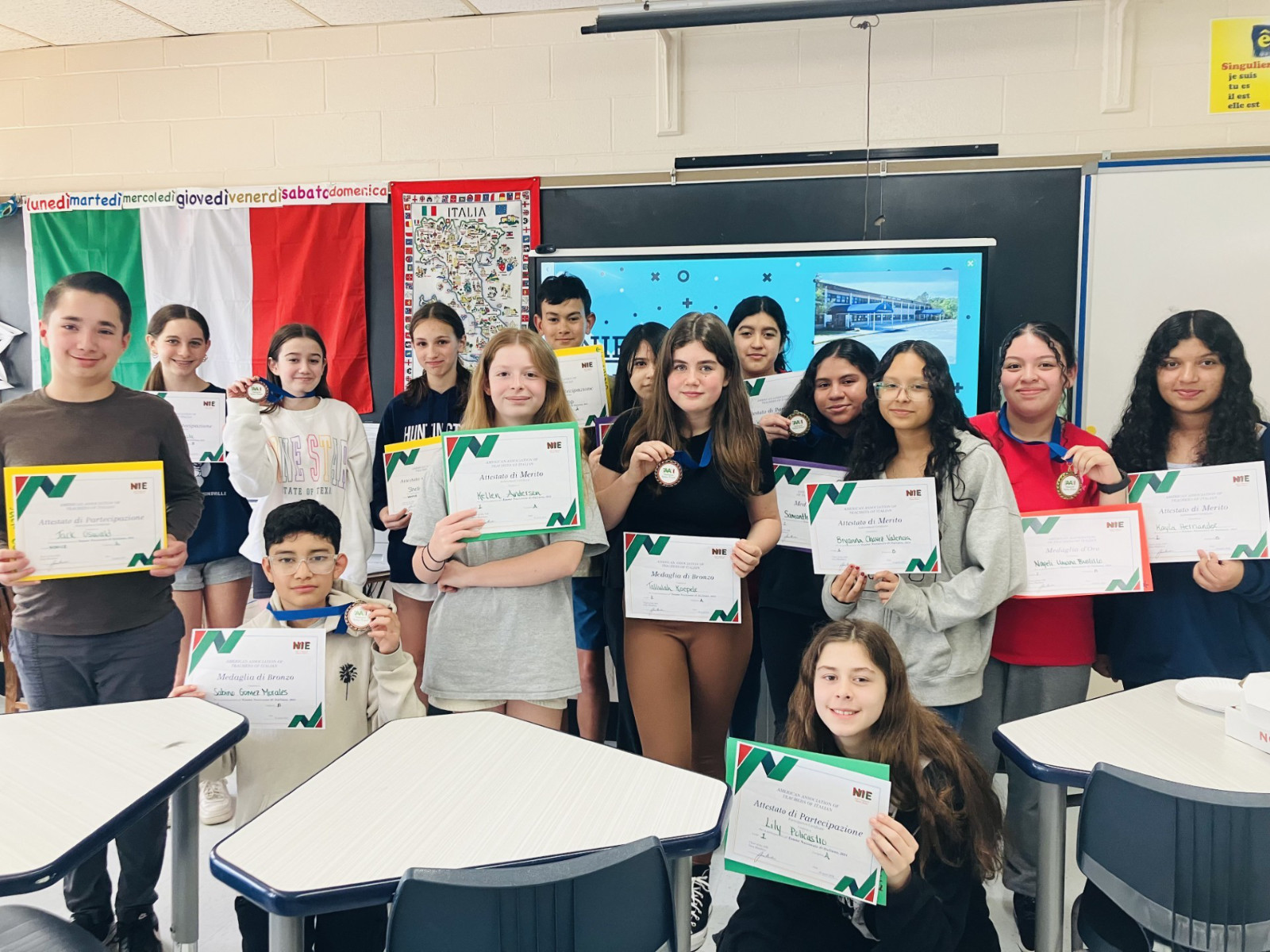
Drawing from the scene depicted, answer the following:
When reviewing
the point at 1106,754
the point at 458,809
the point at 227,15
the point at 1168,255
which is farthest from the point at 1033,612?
the point at 227,15

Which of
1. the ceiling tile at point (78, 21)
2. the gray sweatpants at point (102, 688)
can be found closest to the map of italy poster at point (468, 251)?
the ceiling tile at point (78, 21)

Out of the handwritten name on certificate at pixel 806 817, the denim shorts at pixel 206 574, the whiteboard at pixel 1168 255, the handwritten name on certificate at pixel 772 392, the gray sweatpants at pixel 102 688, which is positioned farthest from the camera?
the whiteboard at pixel 1168 255

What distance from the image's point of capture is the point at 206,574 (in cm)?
326

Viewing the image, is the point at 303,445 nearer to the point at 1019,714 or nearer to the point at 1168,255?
the point at 1019,714

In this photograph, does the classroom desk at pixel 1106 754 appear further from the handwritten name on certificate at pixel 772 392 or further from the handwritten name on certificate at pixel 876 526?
the handwritten name on certificate at pixel 772 392

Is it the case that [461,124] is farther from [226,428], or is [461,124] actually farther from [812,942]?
[812,942]

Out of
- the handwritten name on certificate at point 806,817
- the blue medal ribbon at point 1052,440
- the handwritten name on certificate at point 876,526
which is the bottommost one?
the handwritten name on certificate at point 806,817

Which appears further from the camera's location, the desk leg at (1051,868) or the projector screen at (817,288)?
the projector screen at (817,288)

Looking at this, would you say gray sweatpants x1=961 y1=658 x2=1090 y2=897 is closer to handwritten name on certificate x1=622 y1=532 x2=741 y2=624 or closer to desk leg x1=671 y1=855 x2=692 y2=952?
handwritten name on certificate x1=622 y1=532 x2=741 y2=624

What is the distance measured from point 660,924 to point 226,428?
2.26m

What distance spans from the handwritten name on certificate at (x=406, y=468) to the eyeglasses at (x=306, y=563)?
0.54 metres

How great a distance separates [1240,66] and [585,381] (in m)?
3.08

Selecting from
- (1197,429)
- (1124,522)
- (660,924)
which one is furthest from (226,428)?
(1197,429)

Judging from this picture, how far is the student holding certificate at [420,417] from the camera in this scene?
2.94m
